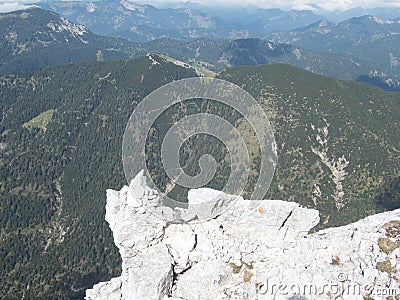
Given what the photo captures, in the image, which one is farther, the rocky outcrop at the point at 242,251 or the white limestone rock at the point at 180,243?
the white limestone rock at the point at 180,243

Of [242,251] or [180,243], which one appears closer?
[242,251]

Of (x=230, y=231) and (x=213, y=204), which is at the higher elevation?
(x=213, y=204)

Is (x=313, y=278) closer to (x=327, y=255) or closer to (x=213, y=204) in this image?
(x=327, y=255)

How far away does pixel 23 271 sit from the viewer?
594 feet

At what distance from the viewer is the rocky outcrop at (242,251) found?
31922 mm

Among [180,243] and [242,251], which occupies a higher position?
[180,243]

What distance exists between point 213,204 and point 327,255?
43.4ft

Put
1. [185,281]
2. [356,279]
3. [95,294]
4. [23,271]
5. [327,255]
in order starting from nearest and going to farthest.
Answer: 1. [356,279]
2. [327,255]
3. [185,281]
4. [95,294]
5. [23,271]

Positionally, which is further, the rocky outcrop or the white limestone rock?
the white limestone rock

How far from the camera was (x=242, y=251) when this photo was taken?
38594 millimetres

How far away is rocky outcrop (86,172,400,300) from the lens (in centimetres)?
3192

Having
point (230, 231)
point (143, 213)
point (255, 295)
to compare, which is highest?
point (143, 213)

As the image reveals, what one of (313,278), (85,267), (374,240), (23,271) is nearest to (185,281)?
(313,278)

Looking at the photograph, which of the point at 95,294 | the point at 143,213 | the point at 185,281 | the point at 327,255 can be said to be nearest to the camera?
the point at 327,255
